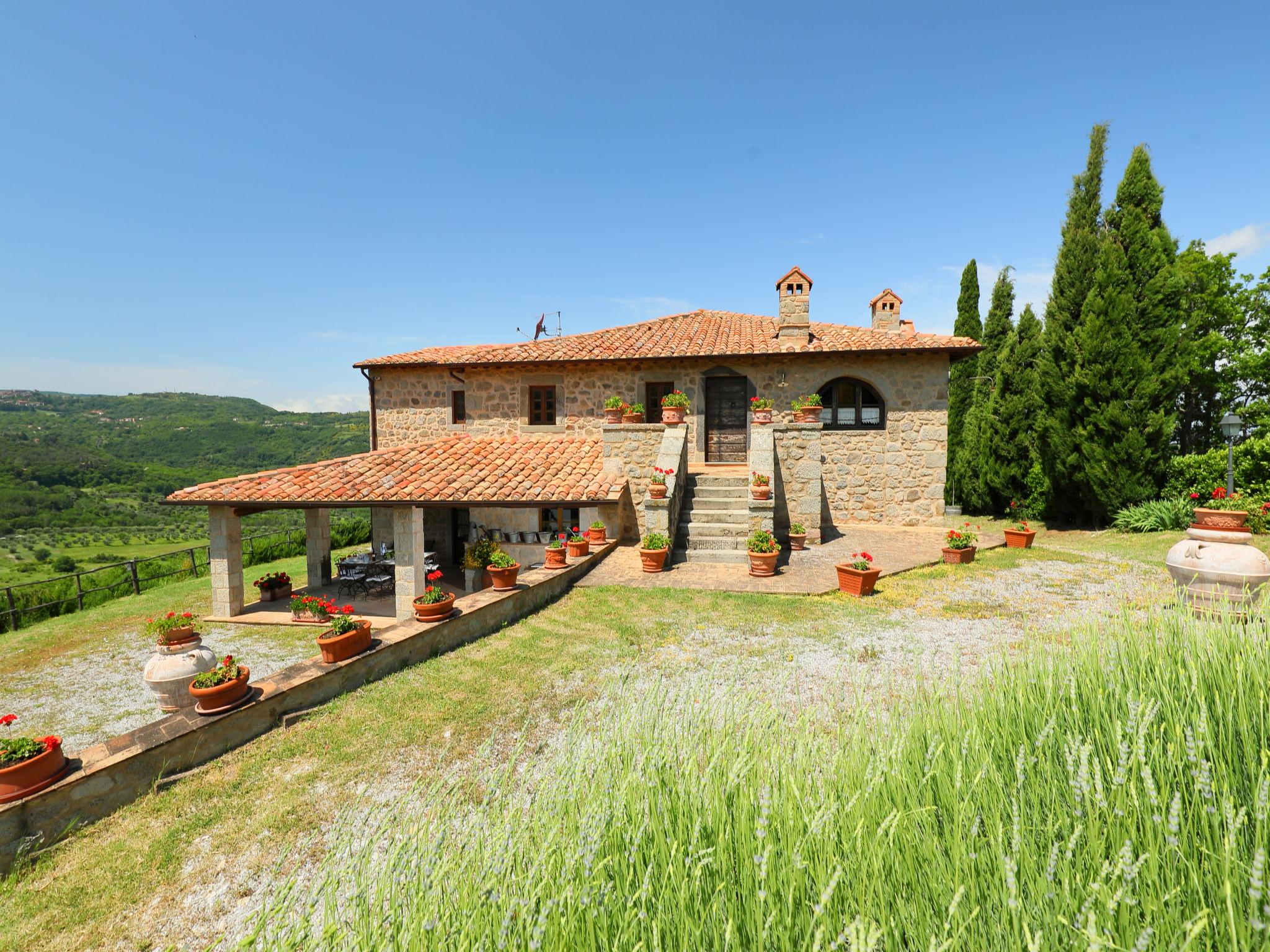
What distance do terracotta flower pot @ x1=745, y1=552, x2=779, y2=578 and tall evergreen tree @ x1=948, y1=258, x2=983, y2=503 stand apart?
1649 centimetres

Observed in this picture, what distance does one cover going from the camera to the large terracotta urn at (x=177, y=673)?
239 inches

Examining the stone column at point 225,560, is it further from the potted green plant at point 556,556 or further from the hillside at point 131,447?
the hillside at point 131,447

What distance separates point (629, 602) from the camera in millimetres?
8820

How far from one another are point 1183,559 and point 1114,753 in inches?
243

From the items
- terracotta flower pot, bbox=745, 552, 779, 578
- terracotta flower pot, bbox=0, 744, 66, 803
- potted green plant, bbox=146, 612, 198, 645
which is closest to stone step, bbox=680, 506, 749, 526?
terracotta flower pot, bbox=745, 552, 779, 578

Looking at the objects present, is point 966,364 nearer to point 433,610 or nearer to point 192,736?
point 433,610

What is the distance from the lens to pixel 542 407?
1620 centimetres

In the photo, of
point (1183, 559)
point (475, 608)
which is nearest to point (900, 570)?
point (1183, 559)

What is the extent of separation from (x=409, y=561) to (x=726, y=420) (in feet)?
31.2

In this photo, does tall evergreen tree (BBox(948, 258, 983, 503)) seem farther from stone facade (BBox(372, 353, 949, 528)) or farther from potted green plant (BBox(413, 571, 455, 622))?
potted green plant (BBox(413, 571, 455, 622))

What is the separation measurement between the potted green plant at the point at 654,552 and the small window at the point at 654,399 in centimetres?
587

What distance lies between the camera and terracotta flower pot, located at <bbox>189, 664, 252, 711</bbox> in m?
4.93

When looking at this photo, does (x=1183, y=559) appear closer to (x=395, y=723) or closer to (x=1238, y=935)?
(x=1238, y=935)

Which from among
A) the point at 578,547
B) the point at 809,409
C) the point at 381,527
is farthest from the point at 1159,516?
the point at 381,527
